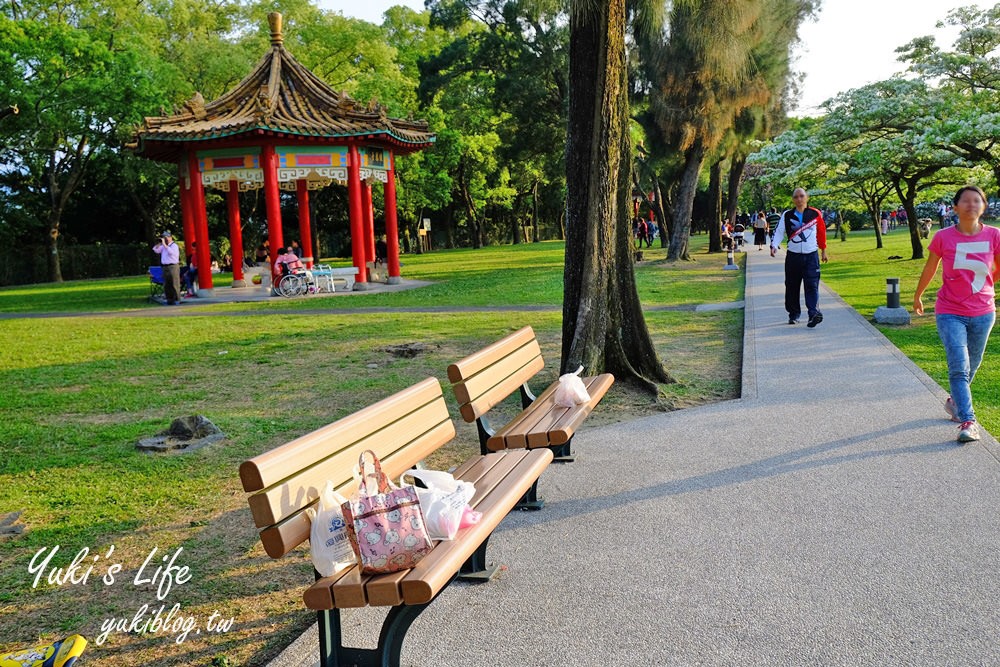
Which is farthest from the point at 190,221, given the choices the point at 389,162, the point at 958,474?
the point at 958,474

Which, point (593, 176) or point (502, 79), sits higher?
point (502, 79)

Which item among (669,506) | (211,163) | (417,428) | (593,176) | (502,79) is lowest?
(669,506)

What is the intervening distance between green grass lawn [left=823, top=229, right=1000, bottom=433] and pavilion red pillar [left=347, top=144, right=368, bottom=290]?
1203cm

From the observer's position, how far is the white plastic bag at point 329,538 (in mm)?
3172

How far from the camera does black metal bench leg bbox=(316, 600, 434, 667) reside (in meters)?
3.19

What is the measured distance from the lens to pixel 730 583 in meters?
4.08

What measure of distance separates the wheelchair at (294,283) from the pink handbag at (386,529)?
792 inches

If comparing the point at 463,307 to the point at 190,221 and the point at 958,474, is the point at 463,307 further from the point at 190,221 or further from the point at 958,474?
the point at 958,474

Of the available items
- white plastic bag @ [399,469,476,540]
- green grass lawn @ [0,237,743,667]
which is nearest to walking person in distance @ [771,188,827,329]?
green grass lawn @ [0,237,743,667]

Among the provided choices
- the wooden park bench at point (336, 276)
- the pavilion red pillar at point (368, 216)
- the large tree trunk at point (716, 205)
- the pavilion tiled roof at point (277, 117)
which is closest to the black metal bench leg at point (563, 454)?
→ the pavilion tiled roof at point (277, 117)

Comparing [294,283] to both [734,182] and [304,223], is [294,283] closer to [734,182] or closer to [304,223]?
[304,223]

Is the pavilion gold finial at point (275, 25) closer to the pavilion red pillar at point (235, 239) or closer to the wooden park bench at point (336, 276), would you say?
the pavilion red pillar at point (235, 239)

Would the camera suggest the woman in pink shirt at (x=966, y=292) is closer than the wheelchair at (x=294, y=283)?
Yes

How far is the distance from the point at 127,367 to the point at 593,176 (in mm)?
6747
